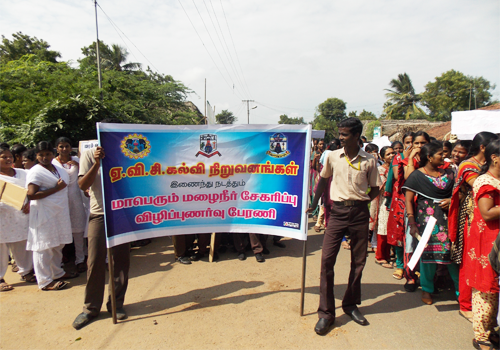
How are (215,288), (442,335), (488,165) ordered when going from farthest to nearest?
1. (215,288)
2. (442,335)
3. (488,165)

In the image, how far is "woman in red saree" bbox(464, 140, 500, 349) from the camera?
2.41 meters

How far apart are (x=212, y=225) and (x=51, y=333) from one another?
72.9 inches

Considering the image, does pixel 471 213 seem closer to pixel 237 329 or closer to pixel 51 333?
pixel 237 329

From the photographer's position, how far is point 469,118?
16.3ft

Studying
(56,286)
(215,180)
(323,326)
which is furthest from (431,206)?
(56,286)

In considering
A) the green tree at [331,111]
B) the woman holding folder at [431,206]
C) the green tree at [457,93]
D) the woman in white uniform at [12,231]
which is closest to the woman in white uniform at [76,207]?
the woman in white uniform at [12,231]

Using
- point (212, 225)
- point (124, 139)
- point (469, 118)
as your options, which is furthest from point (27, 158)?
point (469, 118)

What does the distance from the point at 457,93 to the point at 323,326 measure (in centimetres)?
3429

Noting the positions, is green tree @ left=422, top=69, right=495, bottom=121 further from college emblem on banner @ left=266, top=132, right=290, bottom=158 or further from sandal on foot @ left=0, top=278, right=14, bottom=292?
sandal on foot @ left=0, top=278, right=14, bottom=292

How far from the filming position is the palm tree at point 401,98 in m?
34.7

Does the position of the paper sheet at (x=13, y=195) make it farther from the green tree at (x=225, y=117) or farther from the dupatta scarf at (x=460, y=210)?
the green tree at (x=225, y=117)

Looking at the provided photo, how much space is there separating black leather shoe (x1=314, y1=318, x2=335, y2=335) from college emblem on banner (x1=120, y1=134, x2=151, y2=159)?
243cm

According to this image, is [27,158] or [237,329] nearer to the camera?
[237,329]

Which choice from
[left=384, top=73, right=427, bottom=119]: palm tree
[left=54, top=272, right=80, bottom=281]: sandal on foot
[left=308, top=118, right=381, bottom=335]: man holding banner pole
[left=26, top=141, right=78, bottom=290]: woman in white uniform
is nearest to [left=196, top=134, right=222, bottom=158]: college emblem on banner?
[left=308, top=118, right=381, bottom=335]: man holding banner pole
